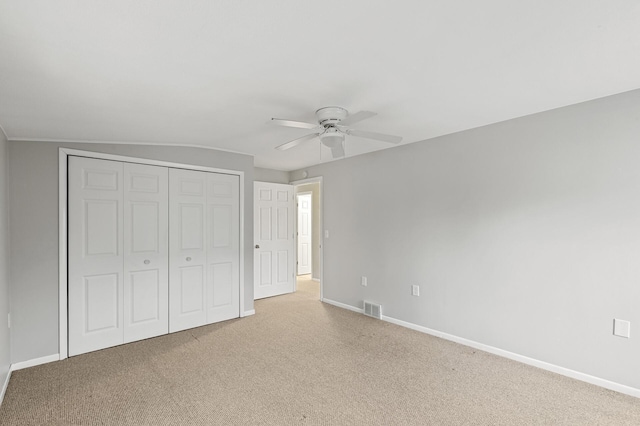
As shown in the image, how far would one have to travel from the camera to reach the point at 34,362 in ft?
9.36

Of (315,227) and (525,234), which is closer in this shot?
(525,234)

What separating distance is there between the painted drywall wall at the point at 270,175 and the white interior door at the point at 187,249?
149cm

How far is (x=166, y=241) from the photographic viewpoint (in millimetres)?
3627

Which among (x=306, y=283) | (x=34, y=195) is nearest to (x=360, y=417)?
(x=34, y=195)

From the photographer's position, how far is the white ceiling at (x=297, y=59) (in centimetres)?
133

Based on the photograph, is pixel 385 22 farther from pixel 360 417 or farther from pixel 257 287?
pixel 257 287

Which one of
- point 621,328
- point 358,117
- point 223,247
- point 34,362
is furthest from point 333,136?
point 34,362

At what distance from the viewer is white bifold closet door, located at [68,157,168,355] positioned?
3.07 meters

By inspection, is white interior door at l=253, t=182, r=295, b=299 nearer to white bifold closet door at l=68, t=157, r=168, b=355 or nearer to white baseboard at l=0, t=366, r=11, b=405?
white bifold closet door at l=68, t=157, r=168, b=355

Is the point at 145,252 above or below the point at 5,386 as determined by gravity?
above

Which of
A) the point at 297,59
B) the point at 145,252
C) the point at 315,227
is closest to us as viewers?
the point at 297,59

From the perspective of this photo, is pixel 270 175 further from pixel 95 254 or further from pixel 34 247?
pixel 34 247

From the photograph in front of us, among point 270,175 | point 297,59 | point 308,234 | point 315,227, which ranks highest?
point 297,59

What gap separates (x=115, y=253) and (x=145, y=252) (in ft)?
0.95
